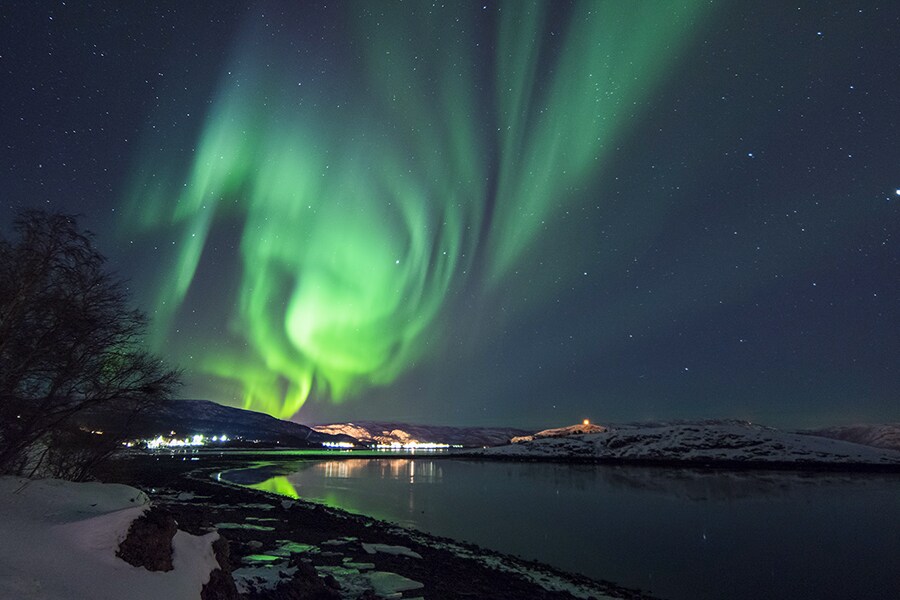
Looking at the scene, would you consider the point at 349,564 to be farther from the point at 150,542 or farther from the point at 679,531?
the point at 679,531

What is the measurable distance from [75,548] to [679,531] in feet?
125

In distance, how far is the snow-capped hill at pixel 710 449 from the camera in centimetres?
13038

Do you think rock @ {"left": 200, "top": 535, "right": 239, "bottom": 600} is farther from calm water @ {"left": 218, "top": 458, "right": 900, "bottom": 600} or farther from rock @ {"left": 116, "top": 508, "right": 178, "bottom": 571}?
calm water @ {"left": 218, "top": 458, "right": 900, "bottom": 600}

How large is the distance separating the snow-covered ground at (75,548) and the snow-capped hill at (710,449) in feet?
489

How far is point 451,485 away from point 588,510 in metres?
24.2

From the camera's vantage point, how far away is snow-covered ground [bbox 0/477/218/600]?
18.1ft

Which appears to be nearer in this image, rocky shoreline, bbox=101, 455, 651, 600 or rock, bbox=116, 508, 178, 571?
rock, bbox=116, 508, 178, 571

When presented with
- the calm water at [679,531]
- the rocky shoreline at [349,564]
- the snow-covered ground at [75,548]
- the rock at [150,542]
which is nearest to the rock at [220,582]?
the rocky shoreline at [349,564]

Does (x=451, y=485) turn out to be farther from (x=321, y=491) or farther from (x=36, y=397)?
(x=36, y=397)

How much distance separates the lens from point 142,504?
26.6 feet

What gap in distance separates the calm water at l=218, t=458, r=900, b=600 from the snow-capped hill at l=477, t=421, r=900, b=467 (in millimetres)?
78787

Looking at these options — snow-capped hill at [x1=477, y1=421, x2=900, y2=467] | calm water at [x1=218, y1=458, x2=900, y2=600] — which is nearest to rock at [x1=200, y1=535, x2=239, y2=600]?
calm water at [x1=218, y1=458, x2=900, y2=600]

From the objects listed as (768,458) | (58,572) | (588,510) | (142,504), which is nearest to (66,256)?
(142,504)

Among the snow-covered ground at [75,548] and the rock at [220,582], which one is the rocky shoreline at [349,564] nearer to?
the rock at [220,582]
